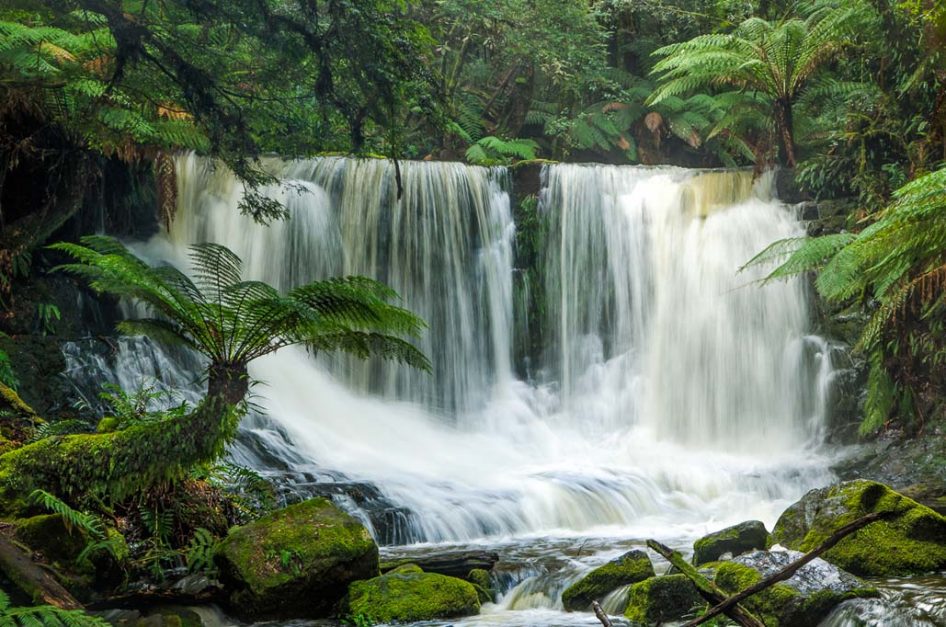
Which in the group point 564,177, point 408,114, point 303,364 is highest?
point 408,114

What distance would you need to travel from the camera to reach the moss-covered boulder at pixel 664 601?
5512 mm

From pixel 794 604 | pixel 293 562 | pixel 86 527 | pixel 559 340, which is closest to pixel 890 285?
pixel 559 340

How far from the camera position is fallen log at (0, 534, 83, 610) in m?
4.42

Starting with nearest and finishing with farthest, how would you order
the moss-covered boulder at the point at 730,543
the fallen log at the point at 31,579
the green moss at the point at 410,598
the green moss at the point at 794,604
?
the fallen log at the point at 31,579 < the green moss at the point at 794,604 < the green moss at the point at 410,598 < the moss-covered boulder at the point at 730,543

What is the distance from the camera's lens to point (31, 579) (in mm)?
4496

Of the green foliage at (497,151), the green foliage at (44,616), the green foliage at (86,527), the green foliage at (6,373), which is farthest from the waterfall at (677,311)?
the green foliage at (44,616)

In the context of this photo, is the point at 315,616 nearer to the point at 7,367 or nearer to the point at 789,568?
the point at 789,568

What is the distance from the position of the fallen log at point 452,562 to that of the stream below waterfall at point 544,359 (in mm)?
1404

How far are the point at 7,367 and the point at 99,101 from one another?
257 centimetres

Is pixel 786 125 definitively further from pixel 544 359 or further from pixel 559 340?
pixel 544 359

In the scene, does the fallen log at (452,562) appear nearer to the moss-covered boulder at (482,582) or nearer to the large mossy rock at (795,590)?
the moss-covered boulder at (482,582)

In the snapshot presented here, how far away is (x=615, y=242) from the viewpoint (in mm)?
13648

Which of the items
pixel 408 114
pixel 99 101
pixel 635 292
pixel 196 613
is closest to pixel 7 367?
pixel 99 101

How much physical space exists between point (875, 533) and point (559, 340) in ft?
25.1
